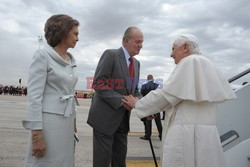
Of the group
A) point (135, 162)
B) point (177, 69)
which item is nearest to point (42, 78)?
point (177, 69)

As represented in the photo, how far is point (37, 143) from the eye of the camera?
2023 mm

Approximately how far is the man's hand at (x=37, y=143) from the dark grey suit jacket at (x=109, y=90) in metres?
0.87

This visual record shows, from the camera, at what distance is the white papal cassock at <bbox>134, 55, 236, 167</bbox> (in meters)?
2.22

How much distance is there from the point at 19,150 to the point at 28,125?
146 inches

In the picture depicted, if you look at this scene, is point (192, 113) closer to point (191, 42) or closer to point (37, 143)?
point (191, 42)

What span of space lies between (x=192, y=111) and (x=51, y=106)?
114 centimetres

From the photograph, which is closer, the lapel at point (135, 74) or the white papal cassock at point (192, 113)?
the white papal cassock at point (192, 113)

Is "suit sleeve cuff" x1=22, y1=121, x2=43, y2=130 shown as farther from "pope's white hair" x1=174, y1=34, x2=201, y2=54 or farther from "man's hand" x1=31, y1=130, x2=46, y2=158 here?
"pope's white hair" x1=174, y1=34, x2=201, y2=54

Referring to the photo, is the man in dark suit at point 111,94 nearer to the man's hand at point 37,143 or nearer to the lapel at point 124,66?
the lapel at point 124,66

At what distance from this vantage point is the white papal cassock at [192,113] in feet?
7.28

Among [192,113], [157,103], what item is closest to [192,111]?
[192,113]

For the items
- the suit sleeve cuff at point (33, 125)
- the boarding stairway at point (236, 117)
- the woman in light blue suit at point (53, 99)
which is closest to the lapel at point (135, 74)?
the woman in light blue suit at point (53, 99)

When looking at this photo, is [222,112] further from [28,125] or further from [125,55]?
[28,125]

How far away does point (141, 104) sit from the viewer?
→ 2.51m
